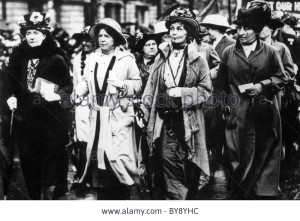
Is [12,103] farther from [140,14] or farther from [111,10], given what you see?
[140,14]

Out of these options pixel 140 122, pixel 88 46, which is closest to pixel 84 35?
pixel 88 46

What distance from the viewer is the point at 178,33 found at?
4809 mm

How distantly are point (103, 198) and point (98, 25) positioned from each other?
1586 millimetres

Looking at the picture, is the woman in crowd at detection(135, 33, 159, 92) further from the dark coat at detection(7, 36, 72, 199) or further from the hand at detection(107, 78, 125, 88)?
the dark coat at detection(7, 36, 72, 199)

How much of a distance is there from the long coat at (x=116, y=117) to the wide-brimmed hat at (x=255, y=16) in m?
1.10

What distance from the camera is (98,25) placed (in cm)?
486

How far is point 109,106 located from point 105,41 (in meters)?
0.58

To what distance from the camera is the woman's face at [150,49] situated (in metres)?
5.73

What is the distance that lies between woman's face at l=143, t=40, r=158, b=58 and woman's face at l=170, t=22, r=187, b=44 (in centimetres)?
93

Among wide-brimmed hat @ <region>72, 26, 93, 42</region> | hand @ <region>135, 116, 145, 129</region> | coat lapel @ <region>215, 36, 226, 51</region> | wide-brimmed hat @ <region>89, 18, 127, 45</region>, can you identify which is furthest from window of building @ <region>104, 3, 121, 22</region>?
Result: hand @ <region>135, 116, 145, 129</region>

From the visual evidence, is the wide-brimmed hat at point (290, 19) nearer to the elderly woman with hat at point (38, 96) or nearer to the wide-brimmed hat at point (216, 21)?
the wide-brimmed hat at point (216, 21)

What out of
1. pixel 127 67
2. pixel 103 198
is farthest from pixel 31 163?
pixel 127 67

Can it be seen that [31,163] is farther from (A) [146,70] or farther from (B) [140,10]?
(B) [140,10]

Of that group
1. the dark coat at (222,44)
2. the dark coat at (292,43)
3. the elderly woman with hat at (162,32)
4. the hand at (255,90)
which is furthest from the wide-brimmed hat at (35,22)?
the dark coat at (292,43)
